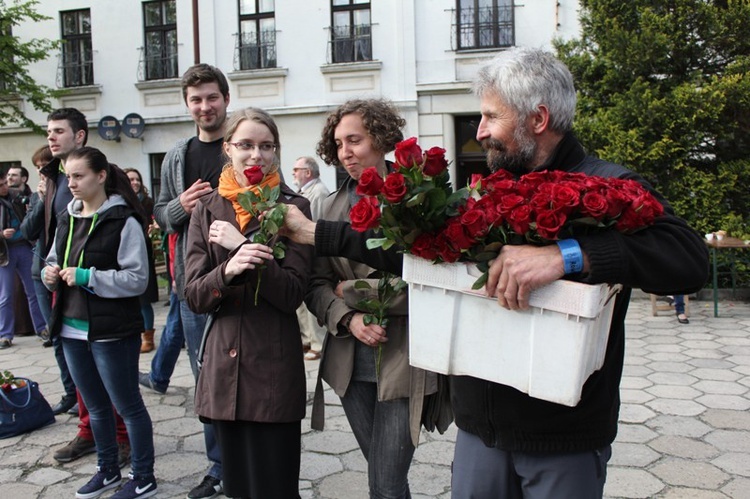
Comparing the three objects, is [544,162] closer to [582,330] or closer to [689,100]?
[582,330]

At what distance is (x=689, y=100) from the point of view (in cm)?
887

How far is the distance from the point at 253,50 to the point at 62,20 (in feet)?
17.9

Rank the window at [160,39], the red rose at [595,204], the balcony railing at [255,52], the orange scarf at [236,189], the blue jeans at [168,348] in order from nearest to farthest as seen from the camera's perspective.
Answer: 1. the red rose at [595,204]
2. the orange scarf at [236,189]
3. the blue jeans at [168,348]
4. the balcony railing at [255,52]
5. the window at [160,39]

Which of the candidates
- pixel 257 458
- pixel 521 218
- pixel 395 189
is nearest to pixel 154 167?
pixel 257 458

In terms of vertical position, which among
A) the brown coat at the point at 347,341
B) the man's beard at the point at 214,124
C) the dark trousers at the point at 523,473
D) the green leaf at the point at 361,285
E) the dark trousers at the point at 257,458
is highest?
the man's beard at the point at 214,124

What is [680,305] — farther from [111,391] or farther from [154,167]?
[154,167]

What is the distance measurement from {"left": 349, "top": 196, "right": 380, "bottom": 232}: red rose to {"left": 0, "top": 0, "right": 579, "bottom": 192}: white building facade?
12374 mm

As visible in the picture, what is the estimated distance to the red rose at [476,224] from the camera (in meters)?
1.57

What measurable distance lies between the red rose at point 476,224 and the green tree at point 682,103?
823 cm

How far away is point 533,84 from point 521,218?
19.2 inches

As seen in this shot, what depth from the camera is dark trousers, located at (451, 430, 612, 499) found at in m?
1.75

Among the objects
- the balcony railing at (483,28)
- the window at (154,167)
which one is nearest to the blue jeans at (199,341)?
the balcony railing at (483,28)

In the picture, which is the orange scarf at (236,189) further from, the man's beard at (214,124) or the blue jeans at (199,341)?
the blue jeans at (199,341)

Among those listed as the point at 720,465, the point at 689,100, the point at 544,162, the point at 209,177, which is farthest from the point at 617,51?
the point at 544,162
